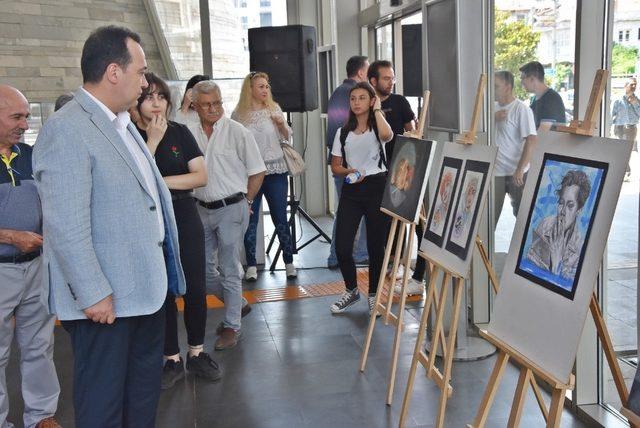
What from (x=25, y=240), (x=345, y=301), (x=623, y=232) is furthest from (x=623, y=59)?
(x=345, y=301)

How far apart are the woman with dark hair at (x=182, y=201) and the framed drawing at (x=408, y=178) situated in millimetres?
1016

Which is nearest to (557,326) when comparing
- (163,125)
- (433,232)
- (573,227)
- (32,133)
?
(573,227)

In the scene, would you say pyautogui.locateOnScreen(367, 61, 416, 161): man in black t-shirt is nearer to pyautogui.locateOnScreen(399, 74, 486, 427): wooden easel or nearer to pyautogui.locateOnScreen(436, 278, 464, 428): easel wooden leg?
pyautogui.locateOnScreen(399, 74, 486, 427): wooden easel

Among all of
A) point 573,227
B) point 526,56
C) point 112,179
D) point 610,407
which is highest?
point 526,56

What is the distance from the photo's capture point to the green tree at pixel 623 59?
9.57ft

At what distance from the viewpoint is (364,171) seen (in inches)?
191

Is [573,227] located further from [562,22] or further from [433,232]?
[562,22]

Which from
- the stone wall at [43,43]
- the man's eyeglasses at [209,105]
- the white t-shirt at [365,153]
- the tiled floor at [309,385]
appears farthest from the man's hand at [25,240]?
the stone wall at [43,43]

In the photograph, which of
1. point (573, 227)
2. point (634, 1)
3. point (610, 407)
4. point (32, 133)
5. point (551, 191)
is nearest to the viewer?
point (573, 227)

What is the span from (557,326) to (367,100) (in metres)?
2.81

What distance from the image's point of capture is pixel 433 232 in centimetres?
335

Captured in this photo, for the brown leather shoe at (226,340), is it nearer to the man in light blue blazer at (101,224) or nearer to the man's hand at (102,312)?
the man in light blue blazer at (101,224)

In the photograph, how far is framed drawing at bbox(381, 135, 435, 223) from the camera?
3742 millimetres

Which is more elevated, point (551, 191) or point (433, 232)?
point (551, 191)
